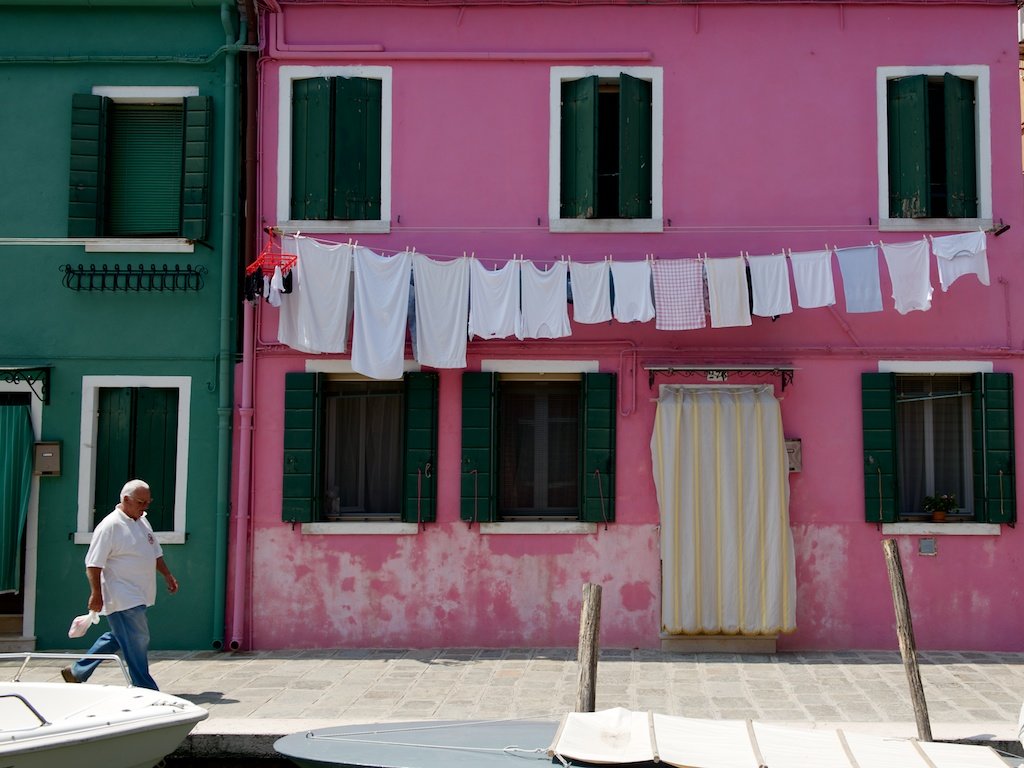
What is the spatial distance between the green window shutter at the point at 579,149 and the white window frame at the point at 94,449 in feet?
13.5

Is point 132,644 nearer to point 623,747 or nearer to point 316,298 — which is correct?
point 316,298

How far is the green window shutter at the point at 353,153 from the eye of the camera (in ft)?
32.4

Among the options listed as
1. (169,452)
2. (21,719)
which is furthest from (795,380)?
(21,719)

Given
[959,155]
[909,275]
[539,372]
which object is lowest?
[539,372]

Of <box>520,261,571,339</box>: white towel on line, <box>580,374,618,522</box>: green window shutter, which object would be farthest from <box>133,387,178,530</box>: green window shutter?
<box>580,374,618,522</box>: green window shutter

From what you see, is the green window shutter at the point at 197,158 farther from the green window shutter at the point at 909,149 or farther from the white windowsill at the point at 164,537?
the green window shutter at the point at 909,149

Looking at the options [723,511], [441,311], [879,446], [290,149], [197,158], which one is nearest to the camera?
[441,311]

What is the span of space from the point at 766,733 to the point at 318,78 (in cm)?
734

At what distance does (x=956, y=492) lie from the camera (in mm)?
9805

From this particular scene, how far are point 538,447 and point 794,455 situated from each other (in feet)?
8.04

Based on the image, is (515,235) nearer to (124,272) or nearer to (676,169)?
(676,169)

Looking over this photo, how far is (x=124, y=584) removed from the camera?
7.25 m

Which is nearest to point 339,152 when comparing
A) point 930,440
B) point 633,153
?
point 633,153

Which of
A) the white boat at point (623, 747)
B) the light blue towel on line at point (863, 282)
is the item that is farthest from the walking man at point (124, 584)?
the light blue towel on line at point (863, 282)
